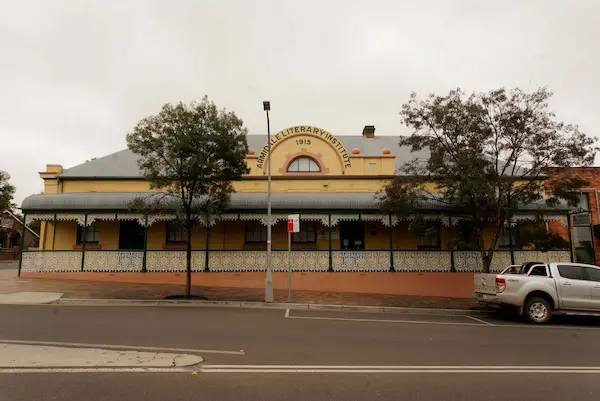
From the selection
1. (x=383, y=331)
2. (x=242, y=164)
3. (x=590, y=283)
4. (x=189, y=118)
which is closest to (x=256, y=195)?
(x=242, y=164)

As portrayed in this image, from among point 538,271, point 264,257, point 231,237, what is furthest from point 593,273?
point 231,237

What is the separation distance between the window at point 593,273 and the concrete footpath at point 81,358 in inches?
442

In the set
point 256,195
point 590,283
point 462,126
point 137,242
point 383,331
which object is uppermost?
point 462,126

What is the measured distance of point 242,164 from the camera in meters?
14.6

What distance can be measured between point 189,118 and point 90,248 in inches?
384

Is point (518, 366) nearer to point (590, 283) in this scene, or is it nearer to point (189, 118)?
point (590, 283)

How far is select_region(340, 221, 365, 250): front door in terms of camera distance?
64.0 feet

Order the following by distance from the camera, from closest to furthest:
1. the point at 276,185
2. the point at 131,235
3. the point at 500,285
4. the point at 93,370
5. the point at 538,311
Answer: the point at 93,370, the point at 538,311, the point at 500,285, the point at 131,235, the point at 276,185

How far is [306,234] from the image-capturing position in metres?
19.4

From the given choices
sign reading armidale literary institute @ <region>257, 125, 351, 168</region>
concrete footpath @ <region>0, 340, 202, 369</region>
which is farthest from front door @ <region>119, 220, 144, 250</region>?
concrete footpath @ <region>0, 340, 202, 369</region>

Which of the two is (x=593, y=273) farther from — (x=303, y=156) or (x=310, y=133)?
(x=310, y=133)

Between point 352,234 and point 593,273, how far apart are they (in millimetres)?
9873

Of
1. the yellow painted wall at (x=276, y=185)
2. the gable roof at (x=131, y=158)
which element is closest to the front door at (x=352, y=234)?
the yellow painted wall at (x=276, y=185)

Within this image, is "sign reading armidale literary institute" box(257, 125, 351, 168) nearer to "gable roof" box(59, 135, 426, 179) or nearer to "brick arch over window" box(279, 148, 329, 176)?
"brick arch over window" box(279, 148, 329, 176)
